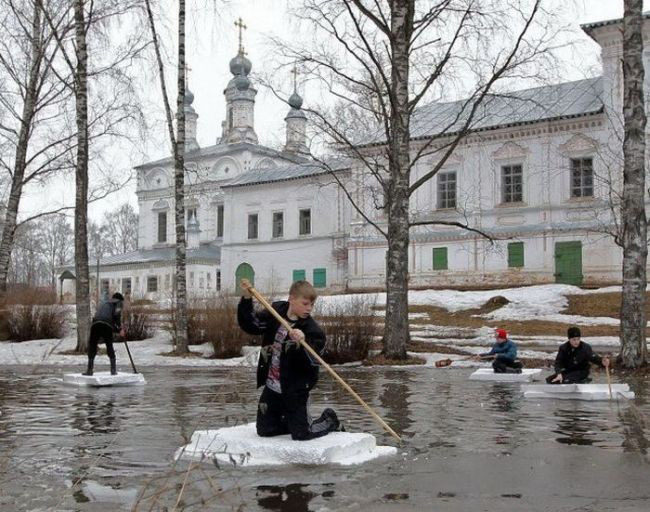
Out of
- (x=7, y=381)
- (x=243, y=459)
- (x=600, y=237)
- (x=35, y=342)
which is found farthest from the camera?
(x=600, y=237)

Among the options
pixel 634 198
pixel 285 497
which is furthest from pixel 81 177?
pixel 285 497

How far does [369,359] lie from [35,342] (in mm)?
10348

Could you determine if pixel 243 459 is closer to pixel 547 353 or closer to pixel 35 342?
pixel 547 353

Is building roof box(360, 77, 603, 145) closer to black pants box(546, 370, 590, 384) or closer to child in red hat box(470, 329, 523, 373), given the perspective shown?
child in red hat box(470, 329, 523, 373)

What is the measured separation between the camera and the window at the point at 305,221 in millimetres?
49062

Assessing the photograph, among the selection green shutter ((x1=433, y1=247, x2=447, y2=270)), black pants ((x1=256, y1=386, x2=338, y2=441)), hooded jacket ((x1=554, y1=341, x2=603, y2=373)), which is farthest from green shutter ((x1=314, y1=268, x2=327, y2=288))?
black pants ((x1=256, y1=386, x2=338, y2=441))

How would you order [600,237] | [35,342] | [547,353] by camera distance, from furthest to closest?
1. [600,237]
2. [35,342]
3. [547,353]

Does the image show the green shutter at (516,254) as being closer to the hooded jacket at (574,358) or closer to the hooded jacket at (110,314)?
the hooded jacket at (574,358)

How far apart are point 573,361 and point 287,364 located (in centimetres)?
612

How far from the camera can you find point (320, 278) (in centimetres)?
4759

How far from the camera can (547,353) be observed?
18156 millimetres

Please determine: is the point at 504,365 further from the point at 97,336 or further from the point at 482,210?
the point at 482,210

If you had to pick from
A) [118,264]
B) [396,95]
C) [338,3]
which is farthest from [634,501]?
[118,264]

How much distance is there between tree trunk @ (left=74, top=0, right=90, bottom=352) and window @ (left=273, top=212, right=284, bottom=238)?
101ft
